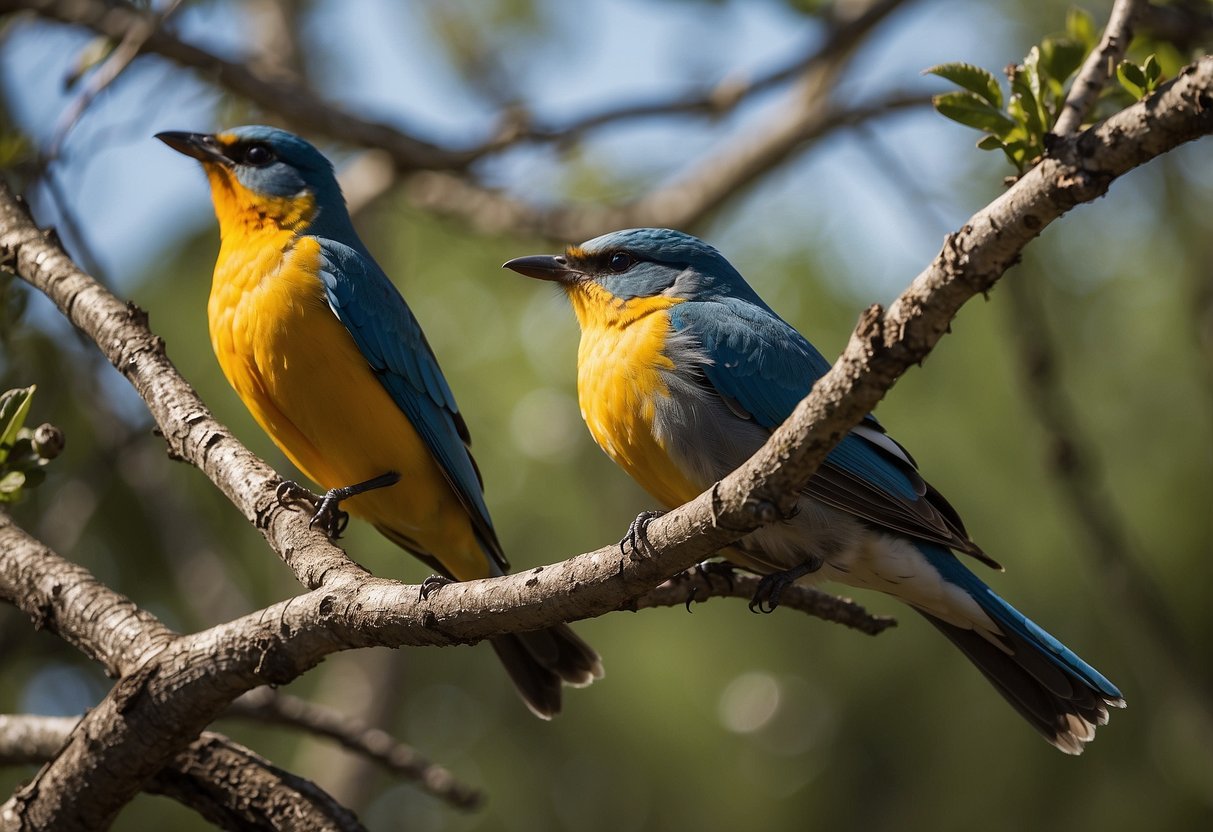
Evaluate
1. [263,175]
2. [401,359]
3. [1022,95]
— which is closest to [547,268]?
[401,359]

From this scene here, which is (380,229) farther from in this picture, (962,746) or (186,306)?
(962,746)

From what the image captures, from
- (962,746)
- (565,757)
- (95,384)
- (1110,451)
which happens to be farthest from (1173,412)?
(95,384)

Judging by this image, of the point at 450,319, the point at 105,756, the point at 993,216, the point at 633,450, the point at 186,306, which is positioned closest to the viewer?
the point at 993,216

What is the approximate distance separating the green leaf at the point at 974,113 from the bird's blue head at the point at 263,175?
284cm

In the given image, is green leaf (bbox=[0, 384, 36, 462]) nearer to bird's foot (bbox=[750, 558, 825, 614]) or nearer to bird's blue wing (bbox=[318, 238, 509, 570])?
bird's blue wing (bbox=[318, 238, 509, 570])

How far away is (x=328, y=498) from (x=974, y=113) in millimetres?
2494

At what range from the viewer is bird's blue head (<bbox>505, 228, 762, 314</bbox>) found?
4.86 metres

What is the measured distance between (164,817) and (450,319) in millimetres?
4143

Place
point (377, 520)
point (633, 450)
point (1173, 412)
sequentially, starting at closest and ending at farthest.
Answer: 1. point (633, 450)
2. point (377, 520)
3. point (1173, 412)

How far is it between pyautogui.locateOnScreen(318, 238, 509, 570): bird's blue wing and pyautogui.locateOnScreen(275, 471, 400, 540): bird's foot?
24 cm

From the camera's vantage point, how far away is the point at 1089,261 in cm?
874

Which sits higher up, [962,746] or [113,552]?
[113,552]

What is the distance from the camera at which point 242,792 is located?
3.47m

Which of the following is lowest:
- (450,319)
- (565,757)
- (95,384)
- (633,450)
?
(565,757)
